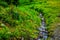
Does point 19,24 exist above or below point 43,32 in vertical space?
above

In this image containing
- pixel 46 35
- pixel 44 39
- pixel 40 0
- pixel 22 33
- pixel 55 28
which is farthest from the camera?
pixel 40 0

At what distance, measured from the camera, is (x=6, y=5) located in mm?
33438

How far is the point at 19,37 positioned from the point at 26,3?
2261cm

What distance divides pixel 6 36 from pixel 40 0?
111 ft

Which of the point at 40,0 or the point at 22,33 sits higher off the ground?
the point at 22,33

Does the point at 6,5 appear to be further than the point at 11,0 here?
No

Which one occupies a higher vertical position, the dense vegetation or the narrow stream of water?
the dense vegetation

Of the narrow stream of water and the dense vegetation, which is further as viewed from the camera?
the narrow stream of water

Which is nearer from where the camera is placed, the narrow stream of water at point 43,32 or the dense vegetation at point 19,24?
the dense vegetation at point 19,24

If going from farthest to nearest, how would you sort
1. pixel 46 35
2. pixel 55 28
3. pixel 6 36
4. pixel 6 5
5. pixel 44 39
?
1. pixel 6 5
2. pixel 55 28
3. pixel 46 35
4. pixel 44 39
5. pixel 6 36

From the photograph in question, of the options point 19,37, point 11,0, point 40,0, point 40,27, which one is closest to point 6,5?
point 11,0

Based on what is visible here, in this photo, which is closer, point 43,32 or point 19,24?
point 19,24

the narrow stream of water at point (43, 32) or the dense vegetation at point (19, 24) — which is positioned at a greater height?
the dense vegetation at point (19, 24)

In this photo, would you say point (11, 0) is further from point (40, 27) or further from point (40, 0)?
point (40, 0)
